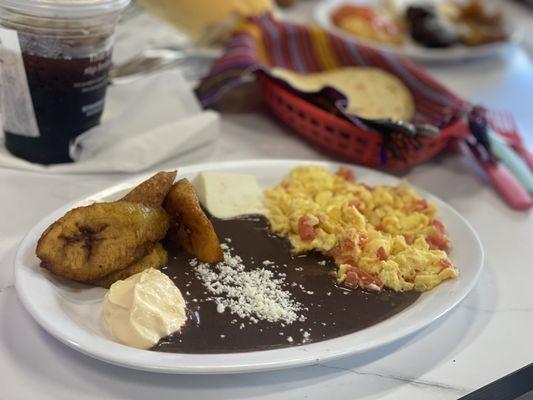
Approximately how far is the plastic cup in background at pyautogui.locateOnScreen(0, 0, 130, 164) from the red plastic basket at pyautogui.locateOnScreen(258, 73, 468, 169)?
0.40 metres

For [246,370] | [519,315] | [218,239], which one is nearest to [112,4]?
[218,239]

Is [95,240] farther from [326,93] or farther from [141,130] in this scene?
[326,93]

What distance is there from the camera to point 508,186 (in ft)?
4.61

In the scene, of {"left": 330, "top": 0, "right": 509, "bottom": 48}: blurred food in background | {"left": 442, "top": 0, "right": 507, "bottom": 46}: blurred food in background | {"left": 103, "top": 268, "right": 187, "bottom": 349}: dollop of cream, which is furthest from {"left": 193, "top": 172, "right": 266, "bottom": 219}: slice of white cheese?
{"left": 442, "top": 0, "right": 507, "bottom": 46}: blurred food in background

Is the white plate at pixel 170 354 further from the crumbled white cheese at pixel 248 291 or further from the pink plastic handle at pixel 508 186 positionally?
the pink plastic handle at pixel 508 186

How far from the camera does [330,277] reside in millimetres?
1016

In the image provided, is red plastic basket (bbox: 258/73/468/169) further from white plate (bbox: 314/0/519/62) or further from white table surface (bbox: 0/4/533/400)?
white plate (bbox: 314/0/519/62)

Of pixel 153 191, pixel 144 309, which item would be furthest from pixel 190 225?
pixel 144 309

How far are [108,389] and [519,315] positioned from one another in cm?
62

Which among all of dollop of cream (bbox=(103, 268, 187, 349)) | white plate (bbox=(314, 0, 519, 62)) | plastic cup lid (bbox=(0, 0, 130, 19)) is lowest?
white plate (bbox=(314, 0, 519, 62))

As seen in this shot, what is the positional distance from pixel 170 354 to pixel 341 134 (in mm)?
722

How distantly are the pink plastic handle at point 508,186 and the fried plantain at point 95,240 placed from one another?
76 cm

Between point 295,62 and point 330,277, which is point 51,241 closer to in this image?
point 330,277

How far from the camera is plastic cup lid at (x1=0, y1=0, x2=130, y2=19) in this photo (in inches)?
44.5
